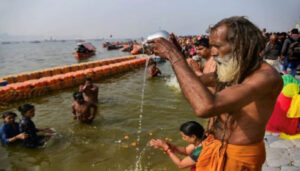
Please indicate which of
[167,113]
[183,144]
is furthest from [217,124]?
[167,113]

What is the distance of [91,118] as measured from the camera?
6195mm

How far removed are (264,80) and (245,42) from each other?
25 centimetres

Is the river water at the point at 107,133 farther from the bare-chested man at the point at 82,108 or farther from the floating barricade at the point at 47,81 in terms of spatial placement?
the floating barricade at the point at 47,81

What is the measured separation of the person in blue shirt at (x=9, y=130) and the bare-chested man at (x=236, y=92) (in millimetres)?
4520

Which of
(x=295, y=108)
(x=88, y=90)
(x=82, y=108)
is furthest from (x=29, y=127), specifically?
(x=295, y=108)

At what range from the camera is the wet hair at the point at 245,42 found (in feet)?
4.24

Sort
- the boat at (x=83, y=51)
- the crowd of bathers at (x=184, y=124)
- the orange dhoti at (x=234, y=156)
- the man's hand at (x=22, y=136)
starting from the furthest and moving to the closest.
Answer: the boat at (x=83, y=51) < the man's hand at (x=22, y=136) < the crowd of bathers at (x=184, y=124) < the orange dhoti at (x=234, y=156)

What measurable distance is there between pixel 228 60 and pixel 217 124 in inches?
21.9

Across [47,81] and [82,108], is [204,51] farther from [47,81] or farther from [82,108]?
[47,81]

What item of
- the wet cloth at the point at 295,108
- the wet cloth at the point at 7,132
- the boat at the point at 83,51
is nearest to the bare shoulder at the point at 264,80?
the wet cloth at the point at 295,108

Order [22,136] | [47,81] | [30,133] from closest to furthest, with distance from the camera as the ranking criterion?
[22,136] → [30,133] → [47,81]

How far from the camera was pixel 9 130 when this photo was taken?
481 cm

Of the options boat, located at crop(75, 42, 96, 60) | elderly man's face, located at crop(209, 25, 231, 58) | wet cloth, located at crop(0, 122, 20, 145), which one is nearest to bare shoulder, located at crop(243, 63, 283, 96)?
elderly man's face, located at crop(209, 25, 231, 58)

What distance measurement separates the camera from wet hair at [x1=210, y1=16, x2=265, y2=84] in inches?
50.9
